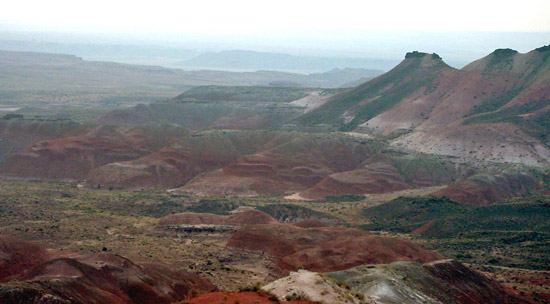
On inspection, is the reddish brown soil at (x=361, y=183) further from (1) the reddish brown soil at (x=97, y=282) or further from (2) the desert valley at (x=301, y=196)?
(1) the reddish brown soil at (x=97, y=282)

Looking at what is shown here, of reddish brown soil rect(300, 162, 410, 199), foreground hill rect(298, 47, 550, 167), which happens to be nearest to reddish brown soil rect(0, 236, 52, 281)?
reddish brown soil rect(300, 162, 410, 199)

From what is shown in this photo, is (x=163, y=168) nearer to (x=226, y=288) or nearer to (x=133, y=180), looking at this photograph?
(x=133, y=180)

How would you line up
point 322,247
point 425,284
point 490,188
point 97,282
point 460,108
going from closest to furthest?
point 97,282
point 425,284
point 322,247
point 490,188
point 460,108

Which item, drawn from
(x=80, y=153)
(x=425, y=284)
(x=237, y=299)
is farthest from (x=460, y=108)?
(x=237, y=299)

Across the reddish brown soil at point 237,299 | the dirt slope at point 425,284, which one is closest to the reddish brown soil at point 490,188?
the dirt slope at point 425,284

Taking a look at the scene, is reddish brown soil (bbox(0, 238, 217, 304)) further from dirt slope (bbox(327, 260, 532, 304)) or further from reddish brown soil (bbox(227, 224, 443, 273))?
reddish brown soil (bbox(227, 224, 443, 273))

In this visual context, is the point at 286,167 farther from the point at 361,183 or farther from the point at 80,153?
the point at 80,153
